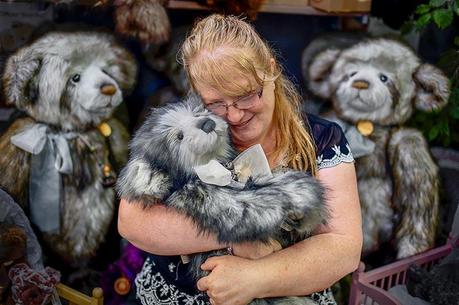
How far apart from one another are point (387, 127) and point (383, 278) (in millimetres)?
604

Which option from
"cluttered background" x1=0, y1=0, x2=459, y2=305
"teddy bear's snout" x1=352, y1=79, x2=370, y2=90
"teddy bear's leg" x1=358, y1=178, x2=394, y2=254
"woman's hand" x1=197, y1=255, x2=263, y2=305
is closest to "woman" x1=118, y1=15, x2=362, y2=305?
"woman's hand" x1=197, y1=255, x2=263, y2=305

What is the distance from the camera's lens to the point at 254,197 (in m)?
1.13

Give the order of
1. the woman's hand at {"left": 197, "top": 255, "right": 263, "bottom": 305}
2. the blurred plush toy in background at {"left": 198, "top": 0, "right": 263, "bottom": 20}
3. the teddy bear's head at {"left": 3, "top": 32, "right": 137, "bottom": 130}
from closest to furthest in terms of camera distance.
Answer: the woman's hand at {"left": 197, "top": 255, "right": 263, "bottom": 305}
the teddy bear's head at {"left": 3, "top": 32, "right": 137, "bottom": 130}
the blurred plush toy in background at {"left": 198, "top": 0, "right": 263, "bottom": 20}

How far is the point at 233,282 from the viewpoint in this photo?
3.47 feet

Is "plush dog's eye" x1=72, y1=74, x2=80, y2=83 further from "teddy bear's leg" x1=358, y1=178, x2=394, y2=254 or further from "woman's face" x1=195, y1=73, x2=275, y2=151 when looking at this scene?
"teddy bear's leg" x1=358, y1=178, x2=394, y2=254

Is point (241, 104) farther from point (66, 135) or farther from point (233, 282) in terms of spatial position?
point (66, 135)

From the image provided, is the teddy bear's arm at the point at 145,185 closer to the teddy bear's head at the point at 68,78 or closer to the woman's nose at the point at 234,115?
the woman's nose at the point at 234,115

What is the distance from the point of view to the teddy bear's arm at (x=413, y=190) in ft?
7.52

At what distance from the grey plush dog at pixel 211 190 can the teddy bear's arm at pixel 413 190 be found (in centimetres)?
123

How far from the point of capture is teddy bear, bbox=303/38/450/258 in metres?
2.22

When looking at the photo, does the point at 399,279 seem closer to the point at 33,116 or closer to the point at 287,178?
the point at 287,178

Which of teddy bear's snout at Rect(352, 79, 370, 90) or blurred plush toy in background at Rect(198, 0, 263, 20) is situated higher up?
blurred plush toy in background at Rect(198, 0, 263, 20)

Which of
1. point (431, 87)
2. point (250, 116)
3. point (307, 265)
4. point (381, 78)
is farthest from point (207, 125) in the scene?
point (431, 87)

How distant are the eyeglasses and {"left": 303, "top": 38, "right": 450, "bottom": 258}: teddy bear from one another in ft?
3.69
